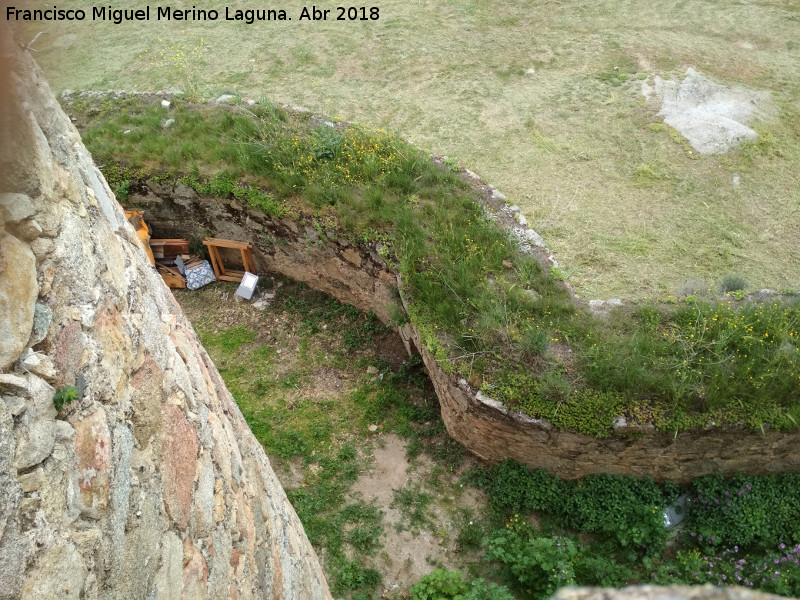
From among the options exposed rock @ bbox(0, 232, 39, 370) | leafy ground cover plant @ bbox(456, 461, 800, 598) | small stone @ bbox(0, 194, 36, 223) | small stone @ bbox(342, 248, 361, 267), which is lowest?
leafy ground cover plant @ bbox(456, 461, 800, 598)

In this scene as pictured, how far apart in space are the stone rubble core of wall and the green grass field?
3.95 m

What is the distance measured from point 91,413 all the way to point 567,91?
344 inches

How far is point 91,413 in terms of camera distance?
1.60 m

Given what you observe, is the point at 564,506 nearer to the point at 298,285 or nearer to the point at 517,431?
the point at 517,431

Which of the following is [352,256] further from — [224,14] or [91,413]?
[224,14]

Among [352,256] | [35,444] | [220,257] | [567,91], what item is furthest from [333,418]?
[567,91]

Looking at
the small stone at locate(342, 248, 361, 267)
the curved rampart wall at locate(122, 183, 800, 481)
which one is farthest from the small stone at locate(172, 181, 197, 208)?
the small stone at locate(342, 248, 361, 267)

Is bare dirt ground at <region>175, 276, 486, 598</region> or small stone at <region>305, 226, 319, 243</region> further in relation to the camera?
small stone at <region>305, 226, 319, 243</region>

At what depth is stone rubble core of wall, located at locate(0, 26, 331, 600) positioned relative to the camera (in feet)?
4.32

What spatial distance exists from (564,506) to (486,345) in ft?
5.10

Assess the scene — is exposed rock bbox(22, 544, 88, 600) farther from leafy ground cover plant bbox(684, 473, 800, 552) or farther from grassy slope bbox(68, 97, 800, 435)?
leafy ground cover plant bbox(684, 473, 800, 552)

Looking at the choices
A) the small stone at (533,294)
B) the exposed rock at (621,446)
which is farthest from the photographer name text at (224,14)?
the exposed rock at (621,446)

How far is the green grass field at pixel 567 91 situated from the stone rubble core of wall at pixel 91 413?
3.95m

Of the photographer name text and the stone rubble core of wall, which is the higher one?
the stone rubble core of wall
